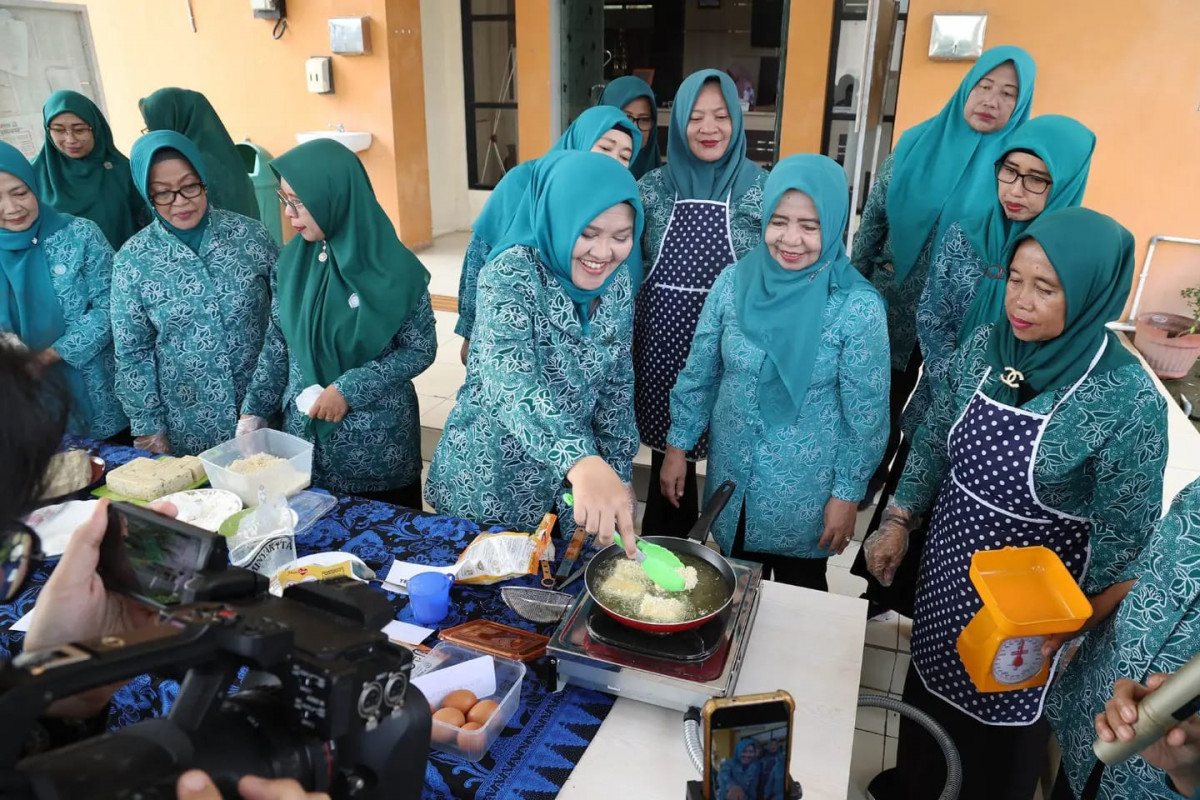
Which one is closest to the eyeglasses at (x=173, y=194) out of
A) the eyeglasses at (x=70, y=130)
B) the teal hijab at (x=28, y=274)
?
the teal hijab at (x=28, y=274)

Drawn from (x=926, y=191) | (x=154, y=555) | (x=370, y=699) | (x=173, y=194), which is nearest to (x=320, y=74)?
(x=173, y=194)

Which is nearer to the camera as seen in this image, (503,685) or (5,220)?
(503,685)

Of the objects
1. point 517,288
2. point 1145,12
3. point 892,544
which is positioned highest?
point 1145,12

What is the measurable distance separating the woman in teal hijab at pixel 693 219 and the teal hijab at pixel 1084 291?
3.57 feet

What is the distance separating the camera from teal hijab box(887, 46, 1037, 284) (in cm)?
245

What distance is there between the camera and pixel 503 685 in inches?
47.9

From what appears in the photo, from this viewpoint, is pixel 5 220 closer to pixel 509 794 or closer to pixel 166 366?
pixel 166 366

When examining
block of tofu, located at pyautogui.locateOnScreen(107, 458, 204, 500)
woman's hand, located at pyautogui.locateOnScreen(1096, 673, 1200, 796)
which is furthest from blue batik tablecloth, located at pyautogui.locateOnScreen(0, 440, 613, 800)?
woman's hand, located at pyautogui.locateOnScreen(1096, 673, 1200, 796)

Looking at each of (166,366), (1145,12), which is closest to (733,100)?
(166,366)

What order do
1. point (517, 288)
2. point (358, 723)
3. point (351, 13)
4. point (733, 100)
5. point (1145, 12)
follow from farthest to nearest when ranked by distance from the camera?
point (351, 13)
point (1145, 12)
point (733, 100)
point (517, 288)
point (358, 723)

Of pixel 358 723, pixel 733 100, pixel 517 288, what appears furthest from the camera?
pixel 733 100

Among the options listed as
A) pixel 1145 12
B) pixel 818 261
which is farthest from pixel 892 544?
pixel 1145 12

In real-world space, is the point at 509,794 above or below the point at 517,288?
below

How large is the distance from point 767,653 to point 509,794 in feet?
1.68
